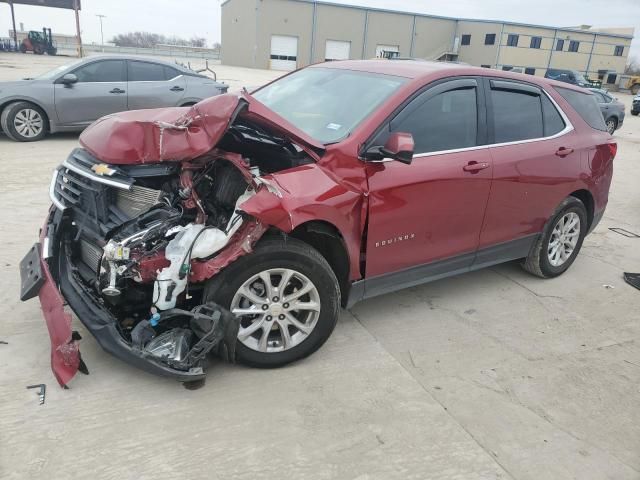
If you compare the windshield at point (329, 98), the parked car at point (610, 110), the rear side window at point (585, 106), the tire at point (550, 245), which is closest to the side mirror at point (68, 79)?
the windshield at point (329, 98)

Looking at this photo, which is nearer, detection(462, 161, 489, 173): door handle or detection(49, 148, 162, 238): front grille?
detection(49, 148, 162, 238): front grille

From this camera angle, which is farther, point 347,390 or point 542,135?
point 542,135

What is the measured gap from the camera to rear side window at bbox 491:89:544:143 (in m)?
4.04

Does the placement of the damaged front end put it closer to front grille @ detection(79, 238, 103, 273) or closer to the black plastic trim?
front grille @ detection(79, 238, 103, 273)

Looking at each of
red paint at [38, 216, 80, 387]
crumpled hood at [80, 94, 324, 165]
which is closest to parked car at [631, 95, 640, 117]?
crumpled hood at [80, 94, 324, 165]

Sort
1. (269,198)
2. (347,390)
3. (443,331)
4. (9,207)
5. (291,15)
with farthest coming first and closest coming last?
(291,15), (9,207), (443,331), (347,390), (269,198)

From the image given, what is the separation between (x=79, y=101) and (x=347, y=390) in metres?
8.10

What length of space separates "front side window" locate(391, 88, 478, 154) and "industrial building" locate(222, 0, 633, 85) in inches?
1829

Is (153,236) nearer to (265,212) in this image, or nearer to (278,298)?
(265,212)

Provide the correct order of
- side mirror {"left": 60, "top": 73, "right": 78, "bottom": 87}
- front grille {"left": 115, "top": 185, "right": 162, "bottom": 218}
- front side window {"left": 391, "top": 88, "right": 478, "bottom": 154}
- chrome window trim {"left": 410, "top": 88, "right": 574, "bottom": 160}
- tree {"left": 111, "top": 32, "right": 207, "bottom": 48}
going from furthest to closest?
tree {"left": 111, "top": 32, "right": 207, "bottom": 48} < side mirror {"left": 60, "top": 73, "right": 78, "bottom": 87} < chrome window trim {"left": 410, "top": 88, "right": 574, "bottom": 160} < front side window {"left": 391, "top": 88, "right": 478, "bottom": 154} < front grille {"left": 115, "top": 185, "right": 162, "bottom": 218}

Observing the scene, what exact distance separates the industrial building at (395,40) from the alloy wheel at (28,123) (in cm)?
4136

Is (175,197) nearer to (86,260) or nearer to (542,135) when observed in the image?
(86,260)

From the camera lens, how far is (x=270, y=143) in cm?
331

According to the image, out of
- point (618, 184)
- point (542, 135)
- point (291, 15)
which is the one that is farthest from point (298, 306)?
point (291, 15)
